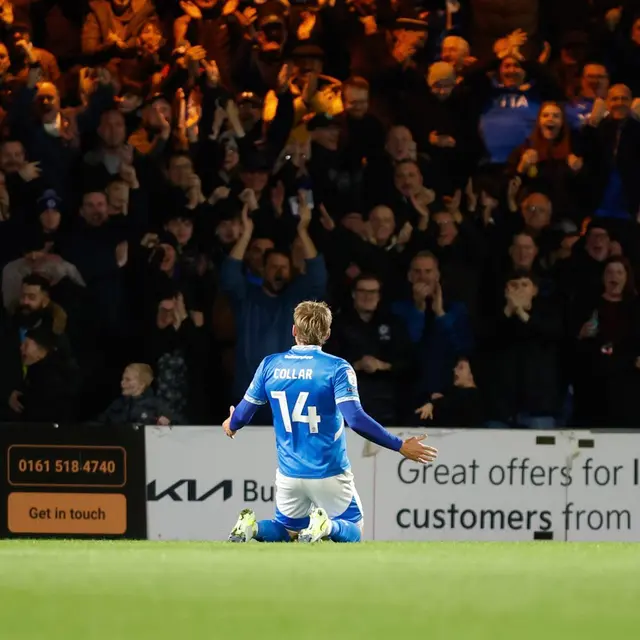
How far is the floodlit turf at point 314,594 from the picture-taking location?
4969mm

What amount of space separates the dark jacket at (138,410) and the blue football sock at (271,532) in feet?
10.2

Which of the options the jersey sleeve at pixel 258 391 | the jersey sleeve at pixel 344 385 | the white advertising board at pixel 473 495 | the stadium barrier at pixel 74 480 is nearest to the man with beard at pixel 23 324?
the stadium barrier at pixel 74 480

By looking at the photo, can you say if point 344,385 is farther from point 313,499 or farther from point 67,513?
point 67,513

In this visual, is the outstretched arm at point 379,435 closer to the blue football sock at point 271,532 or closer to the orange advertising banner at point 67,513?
the blue football sock at point 271,532

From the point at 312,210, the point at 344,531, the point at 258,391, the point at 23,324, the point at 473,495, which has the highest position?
the point at 312,210

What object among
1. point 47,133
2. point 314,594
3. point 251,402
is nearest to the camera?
point 314,594

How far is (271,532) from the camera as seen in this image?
959 cm

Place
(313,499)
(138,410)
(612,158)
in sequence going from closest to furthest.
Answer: (313,499) < (138,410) < (612,158)

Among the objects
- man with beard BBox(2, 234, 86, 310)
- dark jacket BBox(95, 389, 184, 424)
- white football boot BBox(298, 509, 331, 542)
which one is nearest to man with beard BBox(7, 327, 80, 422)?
dark jacket BBox(95, 389, 184, 424)

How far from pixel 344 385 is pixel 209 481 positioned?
3.41m

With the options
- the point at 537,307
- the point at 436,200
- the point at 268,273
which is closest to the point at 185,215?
the point at 268,273

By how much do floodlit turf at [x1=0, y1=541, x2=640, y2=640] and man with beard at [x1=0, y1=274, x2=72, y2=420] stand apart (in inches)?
193

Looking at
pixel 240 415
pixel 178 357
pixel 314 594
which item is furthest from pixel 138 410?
pixel 314 594

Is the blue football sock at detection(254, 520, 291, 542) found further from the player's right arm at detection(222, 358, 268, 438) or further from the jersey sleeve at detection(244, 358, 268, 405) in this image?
the jersey sleeve at detection(244, 358, 268, 405)
